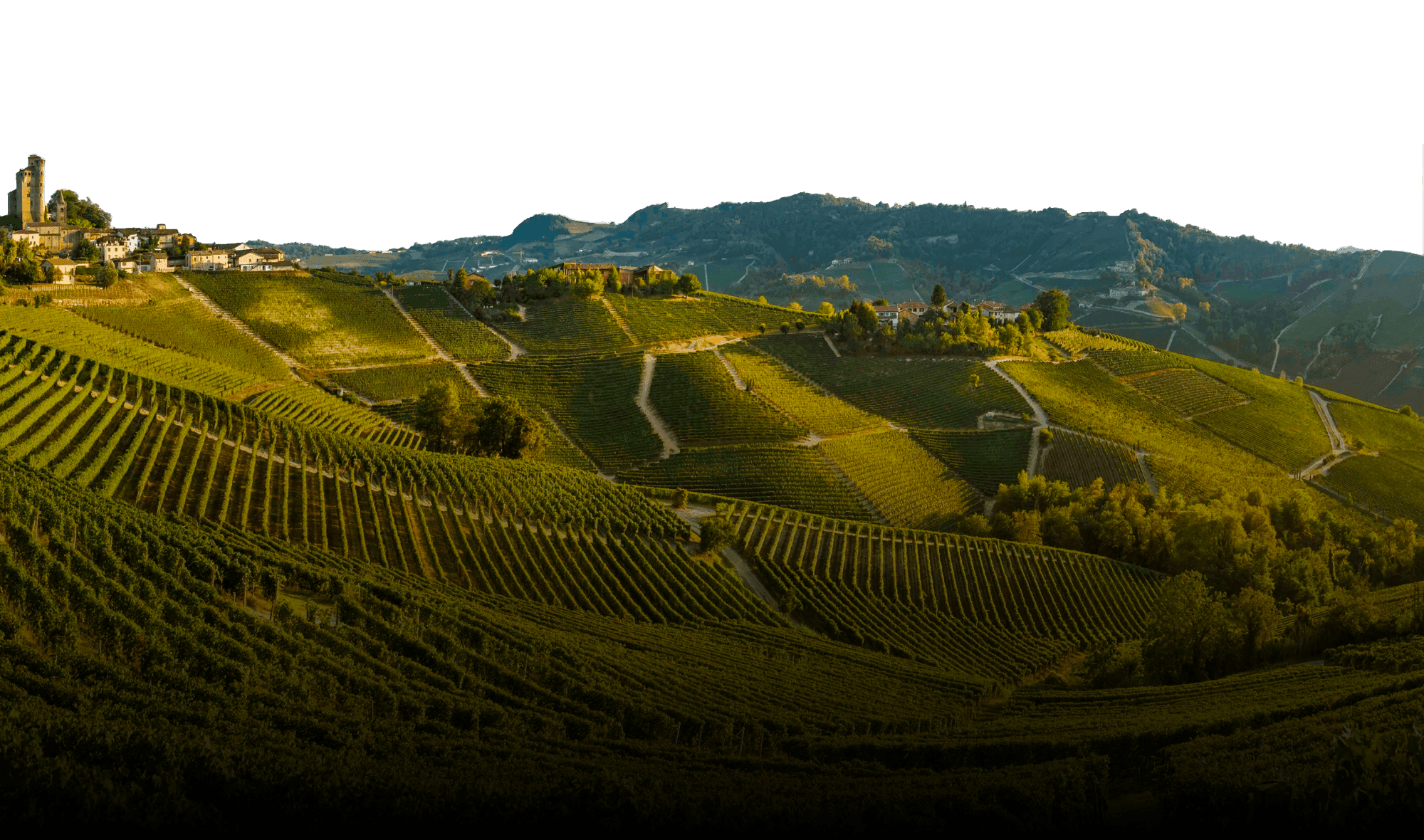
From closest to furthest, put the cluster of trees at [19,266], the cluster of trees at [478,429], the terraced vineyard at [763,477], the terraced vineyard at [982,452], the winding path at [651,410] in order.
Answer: the terraced vineyard at [763,477], the cluster of trees at [478,429], the terraced vineyard at [982,452], the winding path at [651,410], the cluster of trees at [19,266]

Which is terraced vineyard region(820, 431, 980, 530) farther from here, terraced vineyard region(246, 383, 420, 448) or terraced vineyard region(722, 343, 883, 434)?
terraced vineyard region(246, 383, 420, 448)

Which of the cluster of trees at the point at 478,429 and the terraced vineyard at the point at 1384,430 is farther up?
the cluster of trees at the point at 478,429

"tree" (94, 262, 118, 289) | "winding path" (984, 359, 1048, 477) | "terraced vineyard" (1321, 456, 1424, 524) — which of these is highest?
"tree" (94, 262, 118, 289)

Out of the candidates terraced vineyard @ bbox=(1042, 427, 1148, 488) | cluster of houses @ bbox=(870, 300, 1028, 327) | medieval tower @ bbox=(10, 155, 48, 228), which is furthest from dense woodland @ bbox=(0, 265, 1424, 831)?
medieval tower @ bbox=(10, 155, 48, 228)

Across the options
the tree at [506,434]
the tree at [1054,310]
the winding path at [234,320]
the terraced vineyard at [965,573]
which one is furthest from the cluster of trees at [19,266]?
the tree at [1054,310]

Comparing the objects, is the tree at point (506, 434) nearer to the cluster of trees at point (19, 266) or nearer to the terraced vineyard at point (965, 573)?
the terraced vineyard at point (965, 573)

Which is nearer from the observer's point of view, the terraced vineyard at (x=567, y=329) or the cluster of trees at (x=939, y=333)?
the terraced vineyard at (x=567, y=329)

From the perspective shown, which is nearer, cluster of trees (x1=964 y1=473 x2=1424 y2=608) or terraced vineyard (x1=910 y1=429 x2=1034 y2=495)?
cluster of trees (x1=964 y1=473 x2=1424 y2=608)
